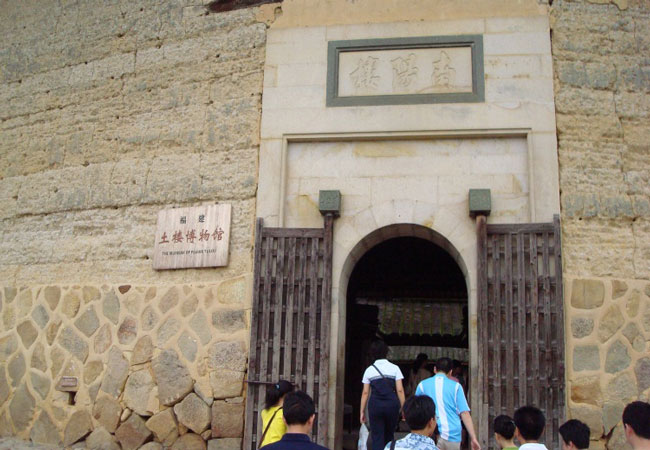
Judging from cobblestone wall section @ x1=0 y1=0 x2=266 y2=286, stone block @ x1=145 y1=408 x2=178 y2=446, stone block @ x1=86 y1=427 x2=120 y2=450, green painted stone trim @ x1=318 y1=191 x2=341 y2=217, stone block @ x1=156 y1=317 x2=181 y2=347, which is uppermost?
cobblestone wall section @ x1=0 y1=0 x2=266 y2=286

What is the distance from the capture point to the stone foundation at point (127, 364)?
270 inches

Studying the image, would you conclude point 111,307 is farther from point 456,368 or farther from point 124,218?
point 456,368

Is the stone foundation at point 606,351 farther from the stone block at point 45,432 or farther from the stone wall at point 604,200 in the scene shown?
the stone block at point 45,432

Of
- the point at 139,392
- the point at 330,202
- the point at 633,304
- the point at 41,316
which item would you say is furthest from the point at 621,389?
the point at 41,316

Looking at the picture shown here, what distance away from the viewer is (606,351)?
6324 millimetres

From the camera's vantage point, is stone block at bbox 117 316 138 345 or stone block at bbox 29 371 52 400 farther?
stone block at bbox 29 371 52 400

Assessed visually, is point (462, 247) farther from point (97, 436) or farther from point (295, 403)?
point (97, 436)

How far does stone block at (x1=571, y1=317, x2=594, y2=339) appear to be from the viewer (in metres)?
6.37

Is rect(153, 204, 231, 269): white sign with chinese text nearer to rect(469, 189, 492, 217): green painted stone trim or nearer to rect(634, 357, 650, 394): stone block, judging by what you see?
rect(469, 189, 492, 217): green painted stone trim

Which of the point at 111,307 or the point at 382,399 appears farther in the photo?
the point at 111,307

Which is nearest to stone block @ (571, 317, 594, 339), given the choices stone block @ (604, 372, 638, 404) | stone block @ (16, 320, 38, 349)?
stone block @ (604, 372, 638, 404)

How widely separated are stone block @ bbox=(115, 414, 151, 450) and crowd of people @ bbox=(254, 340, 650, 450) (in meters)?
2.64

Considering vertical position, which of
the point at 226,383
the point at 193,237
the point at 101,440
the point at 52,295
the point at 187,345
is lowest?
the point at 101,440

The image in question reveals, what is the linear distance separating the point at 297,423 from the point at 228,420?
3.74 metres
